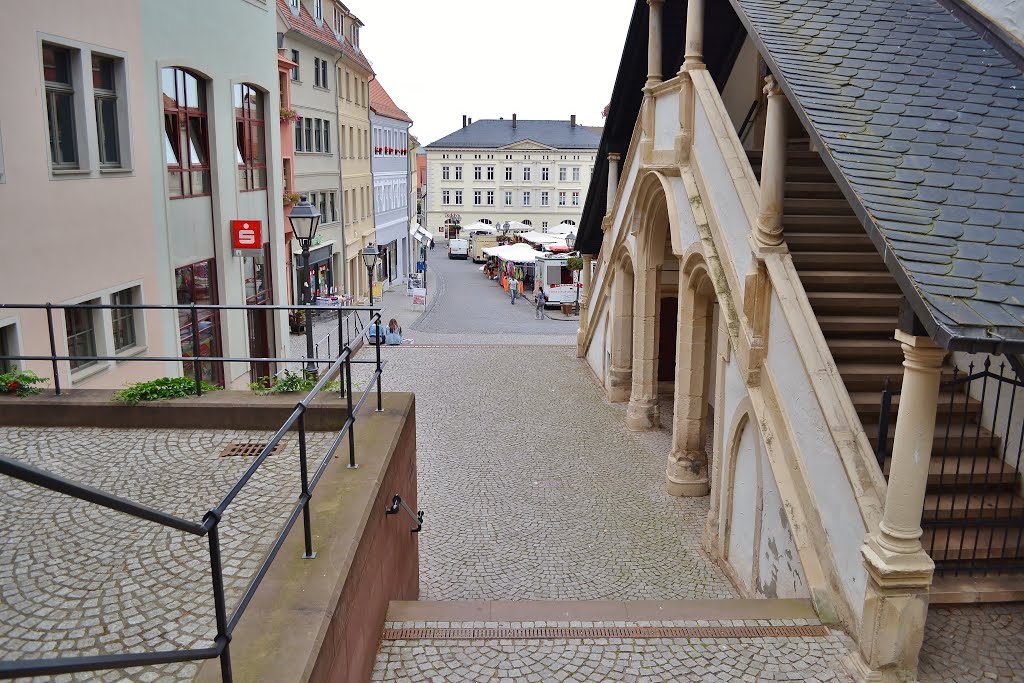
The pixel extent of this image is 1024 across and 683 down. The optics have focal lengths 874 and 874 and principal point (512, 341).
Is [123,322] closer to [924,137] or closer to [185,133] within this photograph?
[185,133]

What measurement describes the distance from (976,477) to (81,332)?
10.8 metres

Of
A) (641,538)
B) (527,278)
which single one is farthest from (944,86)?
(527,278)

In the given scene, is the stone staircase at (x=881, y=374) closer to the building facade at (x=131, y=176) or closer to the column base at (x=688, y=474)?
the column base at (x=688, y=474)

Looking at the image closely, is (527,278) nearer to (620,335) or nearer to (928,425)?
(620,335)

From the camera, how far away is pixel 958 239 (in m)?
5.48

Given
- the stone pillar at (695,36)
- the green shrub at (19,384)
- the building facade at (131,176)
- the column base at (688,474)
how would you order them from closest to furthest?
the green shrub at (19,384) < the building facade at (131,176) < the stone pillar at (695,36) < the column base at (688,474)

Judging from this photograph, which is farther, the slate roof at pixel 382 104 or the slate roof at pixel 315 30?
the slate roof at pixel 382 104

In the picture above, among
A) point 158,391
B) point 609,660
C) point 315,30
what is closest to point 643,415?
point 158,391

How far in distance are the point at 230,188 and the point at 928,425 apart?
1463 centimetres

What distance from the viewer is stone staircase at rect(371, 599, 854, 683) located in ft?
17.2

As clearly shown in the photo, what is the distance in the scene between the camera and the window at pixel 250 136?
59.3 feet

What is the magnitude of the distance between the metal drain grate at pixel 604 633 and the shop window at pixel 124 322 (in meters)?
8.94

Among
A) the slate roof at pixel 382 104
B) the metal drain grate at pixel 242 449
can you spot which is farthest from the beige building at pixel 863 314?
the slate roof at pixel 382 104

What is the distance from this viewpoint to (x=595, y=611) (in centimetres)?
615
